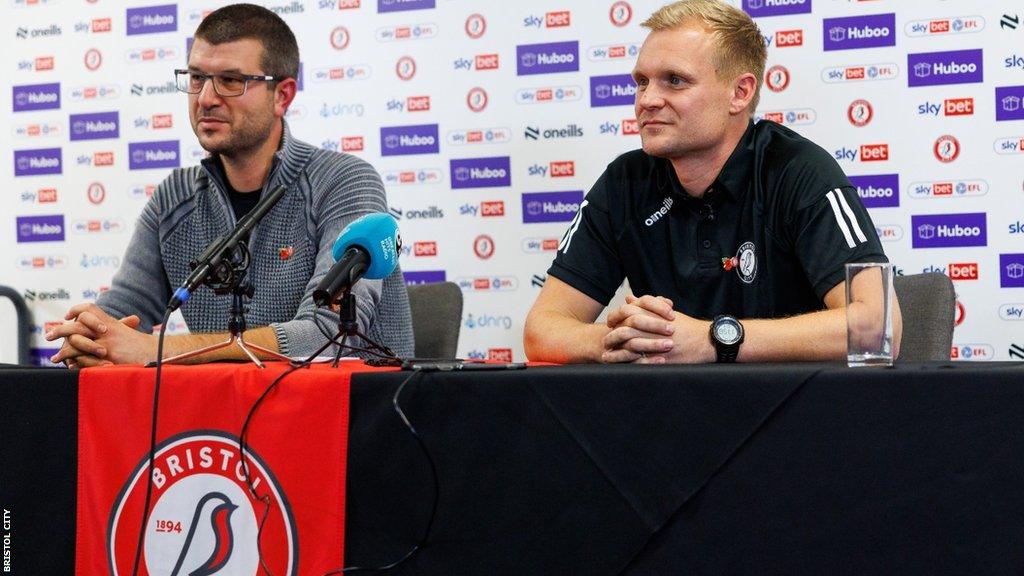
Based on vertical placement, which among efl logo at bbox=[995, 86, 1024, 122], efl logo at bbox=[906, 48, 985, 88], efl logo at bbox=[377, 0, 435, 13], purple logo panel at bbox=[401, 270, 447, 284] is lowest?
purple logo panel at bbox=[401, 270, 447, 284]

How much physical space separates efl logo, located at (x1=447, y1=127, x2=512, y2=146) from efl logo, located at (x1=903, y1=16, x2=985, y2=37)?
4.71 feet

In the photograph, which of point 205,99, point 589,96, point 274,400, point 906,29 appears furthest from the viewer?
point 589,96

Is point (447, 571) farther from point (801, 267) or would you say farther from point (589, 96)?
point (589, 96)

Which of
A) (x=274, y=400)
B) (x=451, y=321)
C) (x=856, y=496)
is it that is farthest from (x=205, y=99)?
(x=856, y=496)

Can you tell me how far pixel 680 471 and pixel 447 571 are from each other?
357 millimetres

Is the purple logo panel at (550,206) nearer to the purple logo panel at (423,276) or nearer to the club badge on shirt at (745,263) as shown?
the purple logo panel at (423,276)

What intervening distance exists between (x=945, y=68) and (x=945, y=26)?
14 cm

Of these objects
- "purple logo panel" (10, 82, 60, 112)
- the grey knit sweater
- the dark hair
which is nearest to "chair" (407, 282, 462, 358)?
the grey knit sweater

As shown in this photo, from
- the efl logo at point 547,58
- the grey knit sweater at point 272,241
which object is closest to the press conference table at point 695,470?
the grey knit sweater at point 272,241

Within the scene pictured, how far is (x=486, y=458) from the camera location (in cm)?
144

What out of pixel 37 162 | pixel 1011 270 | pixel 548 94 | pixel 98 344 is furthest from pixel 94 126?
pixel 1011 270

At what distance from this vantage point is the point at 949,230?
3.43 m

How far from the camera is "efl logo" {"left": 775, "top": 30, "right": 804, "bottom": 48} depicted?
357cm

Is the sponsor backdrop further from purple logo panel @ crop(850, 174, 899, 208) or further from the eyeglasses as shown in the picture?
the eyeglasses
